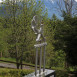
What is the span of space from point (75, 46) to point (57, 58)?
27.7 ft

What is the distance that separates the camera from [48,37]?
11.7 m

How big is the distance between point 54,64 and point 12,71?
8133mm

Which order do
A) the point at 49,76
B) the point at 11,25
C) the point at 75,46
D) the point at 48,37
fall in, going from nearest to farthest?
the point at 75,46 → the point at 49,76 → the point at 11,25 → the point at 48,37

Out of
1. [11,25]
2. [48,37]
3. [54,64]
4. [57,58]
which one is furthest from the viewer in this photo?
[54,64]

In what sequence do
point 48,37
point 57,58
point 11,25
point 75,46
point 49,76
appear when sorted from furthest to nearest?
1. point 57,58
2. point 48,37
3. point 11,25
4. point 49,76
5. point 75,46

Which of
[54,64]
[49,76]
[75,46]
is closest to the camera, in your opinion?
[75,46]

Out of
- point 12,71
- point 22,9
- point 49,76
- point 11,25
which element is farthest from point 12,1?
point 49,76

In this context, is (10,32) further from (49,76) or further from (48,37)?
(49,76)

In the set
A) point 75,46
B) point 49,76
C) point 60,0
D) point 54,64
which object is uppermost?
point 60,0

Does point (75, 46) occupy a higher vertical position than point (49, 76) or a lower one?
higher

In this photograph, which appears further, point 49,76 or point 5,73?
point 5,73

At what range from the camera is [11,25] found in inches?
423

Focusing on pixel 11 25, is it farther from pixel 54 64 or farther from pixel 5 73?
pixel 54 64

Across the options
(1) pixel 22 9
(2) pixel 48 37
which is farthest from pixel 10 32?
(2) pixel 48 37
